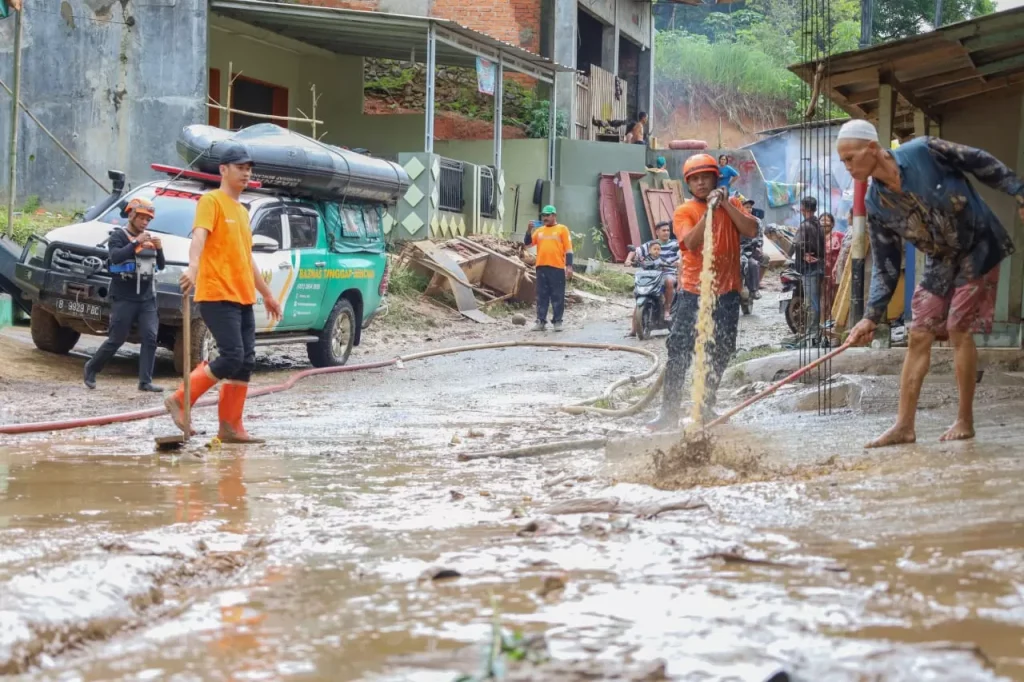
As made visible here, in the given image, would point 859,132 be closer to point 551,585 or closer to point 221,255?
point 551,585

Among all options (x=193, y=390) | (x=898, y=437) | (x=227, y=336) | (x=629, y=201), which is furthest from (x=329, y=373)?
(x=629, y=201)

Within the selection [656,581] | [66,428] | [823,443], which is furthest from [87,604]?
[66,428]

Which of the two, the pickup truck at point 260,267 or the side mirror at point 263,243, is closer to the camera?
the side mirror at point 263,243

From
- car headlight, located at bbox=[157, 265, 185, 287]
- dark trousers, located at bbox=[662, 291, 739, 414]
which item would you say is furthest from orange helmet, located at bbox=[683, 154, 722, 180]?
car headlight, located at bbox=[157, 265, 185, 287]

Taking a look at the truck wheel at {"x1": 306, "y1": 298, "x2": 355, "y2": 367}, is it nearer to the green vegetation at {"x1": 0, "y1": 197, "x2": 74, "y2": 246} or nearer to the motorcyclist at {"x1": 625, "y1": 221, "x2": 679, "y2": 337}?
the green vegetation at {"x1": 0, "y1": 197, "x2": 74, "y2": 246}

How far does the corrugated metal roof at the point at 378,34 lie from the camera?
20547 millimetres

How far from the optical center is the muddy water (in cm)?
299

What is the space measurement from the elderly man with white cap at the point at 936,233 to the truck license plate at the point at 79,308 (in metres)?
7.60

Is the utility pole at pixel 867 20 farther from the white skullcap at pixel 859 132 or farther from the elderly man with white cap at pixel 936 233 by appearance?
the white skullcap at pixel 859 132

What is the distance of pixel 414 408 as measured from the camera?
10.2m

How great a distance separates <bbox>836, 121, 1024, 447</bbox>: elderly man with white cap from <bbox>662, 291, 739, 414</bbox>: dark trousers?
1.58 m

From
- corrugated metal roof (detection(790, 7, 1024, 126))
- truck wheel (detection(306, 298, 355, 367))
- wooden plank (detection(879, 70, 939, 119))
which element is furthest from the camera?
truck wheel (detection(306, 298, 355, 367))

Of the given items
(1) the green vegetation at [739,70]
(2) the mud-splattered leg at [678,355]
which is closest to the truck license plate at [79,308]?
(2) the mud-splattered leg at [678,355]

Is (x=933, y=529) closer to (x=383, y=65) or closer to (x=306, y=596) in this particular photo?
(x=306, y=596)
